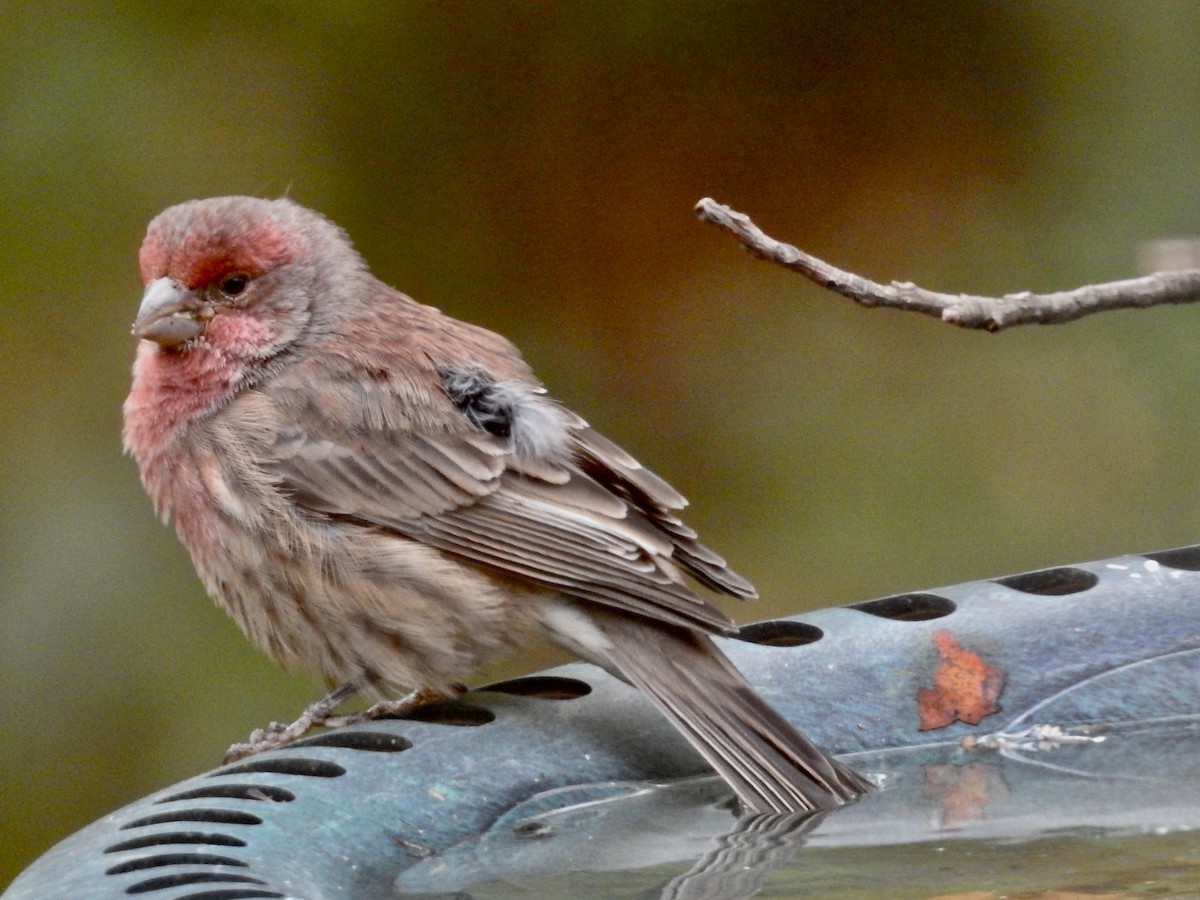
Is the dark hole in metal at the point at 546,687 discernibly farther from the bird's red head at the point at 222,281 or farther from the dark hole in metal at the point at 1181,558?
the bird's red head at the point at 222,281

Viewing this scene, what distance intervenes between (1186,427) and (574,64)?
→ 7.84ft

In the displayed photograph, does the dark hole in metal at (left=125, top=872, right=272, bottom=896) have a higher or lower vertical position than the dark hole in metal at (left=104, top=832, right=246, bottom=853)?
lower

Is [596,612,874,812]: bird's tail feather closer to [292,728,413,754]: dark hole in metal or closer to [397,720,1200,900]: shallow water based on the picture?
[397,720,1200,900]: shallow water

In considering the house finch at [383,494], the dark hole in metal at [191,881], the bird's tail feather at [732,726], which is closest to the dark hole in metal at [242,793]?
the dark hole in metal at [191,881]

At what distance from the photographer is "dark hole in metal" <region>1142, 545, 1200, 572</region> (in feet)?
11.3

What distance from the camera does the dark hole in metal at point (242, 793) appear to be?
275 cm

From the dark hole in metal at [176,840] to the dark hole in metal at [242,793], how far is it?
202mm

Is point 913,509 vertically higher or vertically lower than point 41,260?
lower

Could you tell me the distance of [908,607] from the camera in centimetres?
347

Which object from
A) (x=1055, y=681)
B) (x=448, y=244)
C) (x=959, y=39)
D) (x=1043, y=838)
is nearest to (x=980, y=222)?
(x=959, y=39)

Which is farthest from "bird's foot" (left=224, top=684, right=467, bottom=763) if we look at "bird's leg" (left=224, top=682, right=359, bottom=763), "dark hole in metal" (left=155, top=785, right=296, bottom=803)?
"dark hole in metal" (left=155, top=785, right=296, bottom=803)

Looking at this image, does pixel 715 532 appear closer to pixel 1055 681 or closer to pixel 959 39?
pixel 959 39

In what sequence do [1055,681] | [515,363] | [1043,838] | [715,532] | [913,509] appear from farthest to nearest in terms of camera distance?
[715,532], [913,509], [515,363], [1055,681], [1043,838]

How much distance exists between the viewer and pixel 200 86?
584 centimetres
